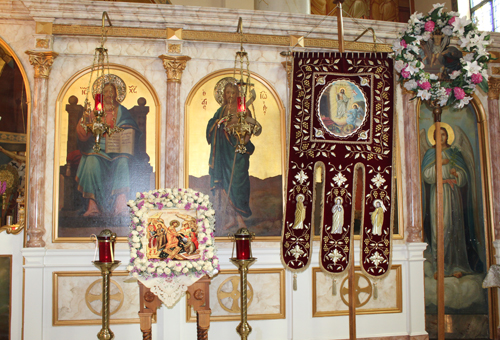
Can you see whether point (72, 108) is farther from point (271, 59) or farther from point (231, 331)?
point (231, 331)

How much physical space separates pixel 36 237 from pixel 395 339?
16.8 feet

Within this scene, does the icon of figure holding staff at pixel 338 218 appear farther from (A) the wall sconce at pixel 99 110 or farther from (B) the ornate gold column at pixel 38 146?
(B) the ornate gold column at pixel 38 146

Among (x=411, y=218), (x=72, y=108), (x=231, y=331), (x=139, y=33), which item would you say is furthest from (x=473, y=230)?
(x=72, y=108)

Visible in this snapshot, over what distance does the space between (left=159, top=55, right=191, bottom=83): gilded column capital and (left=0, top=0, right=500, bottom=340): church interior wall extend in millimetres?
134

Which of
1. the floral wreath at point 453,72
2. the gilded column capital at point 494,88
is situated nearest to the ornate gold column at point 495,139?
the gilded column capital at point 494,88

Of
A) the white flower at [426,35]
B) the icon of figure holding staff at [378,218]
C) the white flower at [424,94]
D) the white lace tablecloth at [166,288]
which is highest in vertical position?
the white flower at [426,35]

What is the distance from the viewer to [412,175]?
6.37 m

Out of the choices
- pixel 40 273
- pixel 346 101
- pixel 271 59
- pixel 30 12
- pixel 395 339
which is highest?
pixel 30 12

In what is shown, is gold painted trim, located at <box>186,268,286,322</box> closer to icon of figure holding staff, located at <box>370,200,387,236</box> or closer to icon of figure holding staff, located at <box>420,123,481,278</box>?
icon of figure holding staff, located at <box>370,200,387,236</box>

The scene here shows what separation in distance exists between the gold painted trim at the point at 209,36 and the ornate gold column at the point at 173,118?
1.21ft

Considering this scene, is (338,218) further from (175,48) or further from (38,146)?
(38,146)

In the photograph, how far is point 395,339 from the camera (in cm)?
611

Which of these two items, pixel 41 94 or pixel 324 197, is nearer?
pixel 324 197

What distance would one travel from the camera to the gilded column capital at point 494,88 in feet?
22.2
